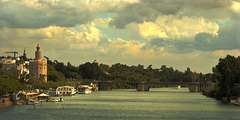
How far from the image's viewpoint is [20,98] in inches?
7466

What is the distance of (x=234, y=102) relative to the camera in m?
192

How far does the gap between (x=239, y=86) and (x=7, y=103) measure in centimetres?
6461

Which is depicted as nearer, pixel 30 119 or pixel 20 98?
pixel 30 119

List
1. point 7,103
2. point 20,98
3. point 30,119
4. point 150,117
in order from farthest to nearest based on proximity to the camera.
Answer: point 20,98, point 7,103, point 150,117, point 30,119

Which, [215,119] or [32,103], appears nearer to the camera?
[215,119]

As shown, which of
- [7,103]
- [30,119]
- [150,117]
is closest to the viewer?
[30,119]

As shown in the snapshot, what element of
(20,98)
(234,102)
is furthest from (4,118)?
(234,102)

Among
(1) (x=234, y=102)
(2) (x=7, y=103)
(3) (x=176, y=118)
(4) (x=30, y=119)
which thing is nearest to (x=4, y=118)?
(4) (x=30, y=119)

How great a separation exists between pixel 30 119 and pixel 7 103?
53136 mm

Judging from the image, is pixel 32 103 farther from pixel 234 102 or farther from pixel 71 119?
pixel 71 119

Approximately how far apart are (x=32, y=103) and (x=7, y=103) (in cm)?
1915

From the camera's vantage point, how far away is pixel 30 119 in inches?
4710

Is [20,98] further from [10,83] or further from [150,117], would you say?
[150,117]

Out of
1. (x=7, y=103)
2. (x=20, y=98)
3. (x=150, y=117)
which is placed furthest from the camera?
(x=20, y=98)
